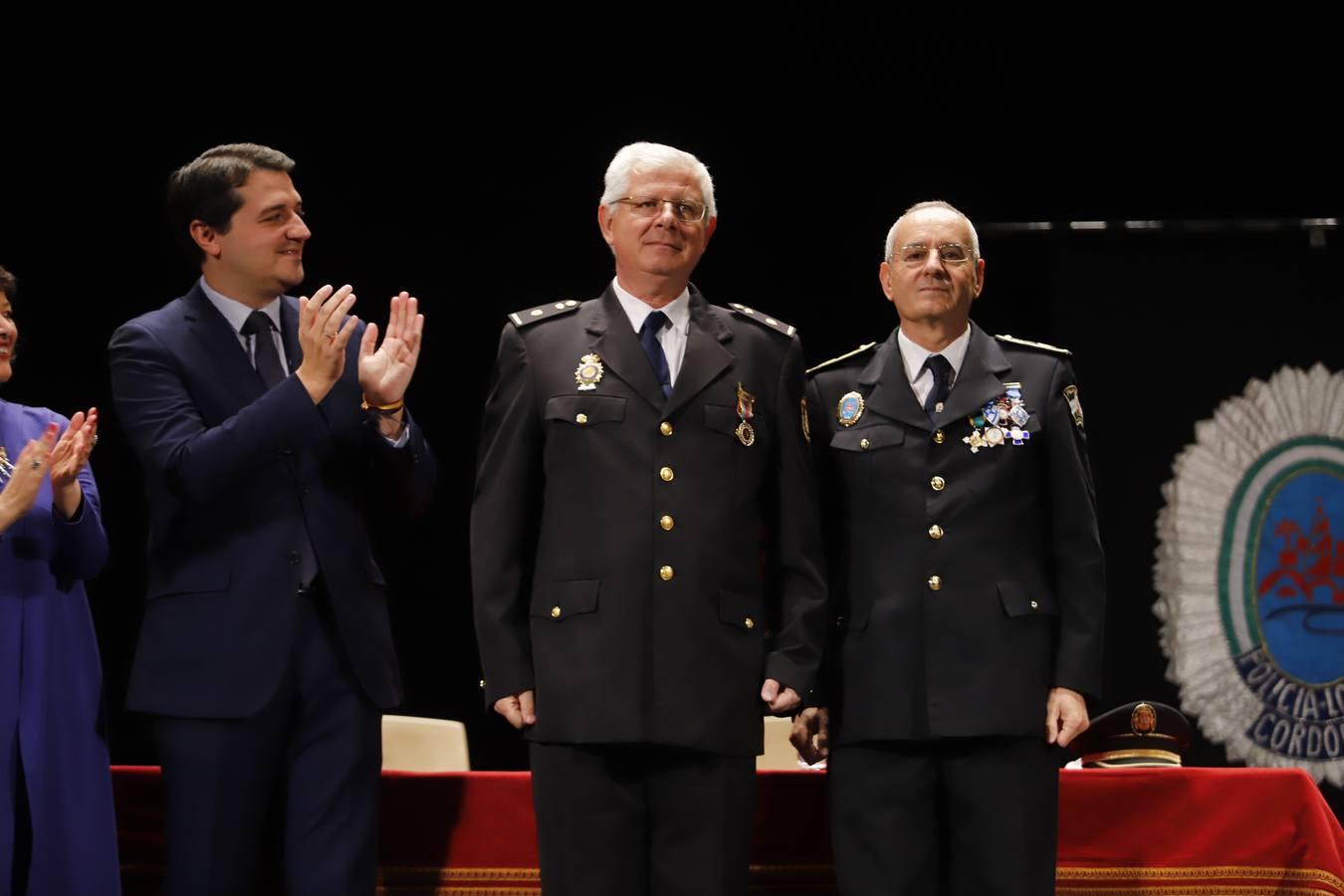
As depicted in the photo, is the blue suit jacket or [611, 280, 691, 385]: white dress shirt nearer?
the blue suit jacket

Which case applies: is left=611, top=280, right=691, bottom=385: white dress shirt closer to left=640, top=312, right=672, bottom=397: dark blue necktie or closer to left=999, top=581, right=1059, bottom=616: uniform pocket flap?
left=640, top=312, right=672, bottom=397: dark blue necktie

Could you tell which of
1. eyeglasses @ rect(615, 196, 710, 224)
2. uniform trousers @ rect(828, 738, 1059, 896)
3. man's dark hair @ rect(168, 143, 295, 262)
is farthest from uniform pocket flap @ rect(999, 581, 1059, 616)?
man's dark hair @ rect(168, 143, 295, 262)

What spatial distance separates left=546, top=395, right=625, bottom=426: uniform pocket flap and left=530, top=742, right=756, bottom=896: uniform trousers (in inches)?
20.4

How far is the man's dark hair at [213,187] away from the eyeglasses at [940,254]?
1117 millimetres

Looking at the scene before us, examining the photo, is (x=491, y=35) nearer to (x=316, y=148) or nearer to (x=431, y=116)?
(x=431, y=116)

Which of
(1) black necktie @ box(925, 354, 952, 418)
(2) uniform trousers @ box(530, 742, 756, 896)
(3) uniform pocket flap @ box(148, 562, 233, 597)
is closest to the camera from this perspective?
(2) uniform trousers @ box(530, 742, 756, 896)

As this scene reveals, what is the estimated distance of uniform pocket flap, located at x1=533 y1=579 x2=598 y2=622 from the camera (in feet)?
8.43

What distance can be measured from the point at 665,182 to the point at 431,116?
2824mm

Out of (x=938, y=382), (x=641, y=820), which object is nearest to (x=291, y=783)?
Result: (x=641, y=820)

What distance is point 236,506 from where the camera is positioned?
2.67 m

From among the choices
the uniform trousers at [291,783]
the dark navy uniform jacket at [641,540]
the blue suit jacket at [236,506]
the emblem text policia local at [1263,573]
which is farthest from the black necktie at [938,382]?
the emblem text policia local at [1263,573]

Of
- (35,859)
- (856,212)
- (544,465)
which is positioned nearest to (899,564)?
(544,465)

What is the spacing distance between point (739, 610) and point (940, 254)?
0.77 m

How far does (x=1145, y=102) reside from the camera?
207 inches
